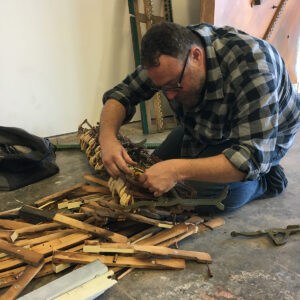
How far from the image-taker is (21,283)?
4.84 ft

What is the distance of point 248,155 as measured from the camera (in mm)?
1537

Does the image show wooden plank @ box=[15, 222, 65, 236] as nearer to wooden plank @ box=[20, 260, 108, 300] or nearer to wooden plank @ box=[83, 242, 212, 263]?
wooden plank @ box=[83, 242, 212, 263]

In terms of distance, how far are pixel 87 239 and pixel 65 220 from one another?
0.15 m

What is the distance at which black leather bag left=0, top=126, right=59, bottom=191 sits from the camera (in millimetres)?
2477

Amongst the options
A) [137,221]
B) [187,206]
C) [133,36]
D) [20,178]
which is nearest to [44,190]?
[20,178]

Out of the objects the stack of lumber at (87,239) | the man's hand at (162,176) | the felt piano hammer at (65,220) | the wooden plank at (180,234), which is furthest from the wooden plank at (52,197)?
the man's hand at (162,176)

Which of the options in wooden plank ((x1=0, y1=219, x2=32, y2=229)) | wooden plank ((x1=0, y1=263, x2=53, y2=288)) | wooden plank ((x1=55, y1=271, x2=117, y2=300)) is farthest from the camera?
wooden plank ((x1=0, y1=219, x2=32, y2=229))

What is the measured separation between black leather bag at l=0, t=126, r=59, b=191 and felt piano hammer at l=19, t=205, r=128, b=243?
0.56 meters

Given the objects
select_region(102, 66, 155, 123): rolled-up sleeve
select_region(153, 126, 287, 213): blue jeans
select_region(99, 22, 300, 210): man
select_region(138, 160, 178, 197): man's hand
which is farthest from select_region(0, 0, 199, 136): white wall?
select_region(138, 160, 178, 197): man's hand

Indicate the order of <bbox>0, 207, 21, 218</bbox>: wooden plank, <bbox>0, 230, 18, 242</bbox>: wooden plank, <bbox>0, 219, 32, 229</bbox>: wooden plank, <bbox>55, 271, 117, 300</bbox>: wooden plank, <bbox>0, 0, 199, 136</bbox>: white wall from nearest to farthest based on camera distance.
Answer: <bbox>55, 271, 117, 300</bbox>: wooden plank, <bbox>0, 230, 18, 242</bbox>: wooden plank, <bbox>0, 219, 32, 229</bbox>: wooden plank, <bbox>0, 207, 21, 218</bbox>: wooden plank, <bbox>0, 0, 199, 136</bbox>: white wall

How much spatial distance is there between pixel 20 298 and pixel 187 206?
0.90 metres

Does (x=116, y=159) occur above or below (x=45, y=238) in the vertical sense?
above

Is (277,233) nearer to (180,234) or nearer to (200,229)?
(200,229)

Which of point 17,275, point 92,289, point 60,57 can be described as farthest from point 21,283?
point 60,57
